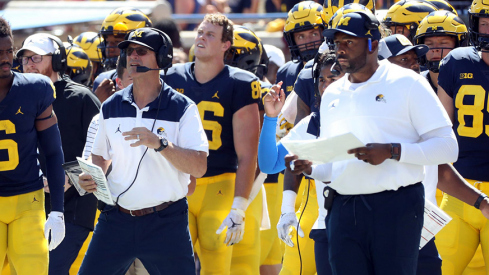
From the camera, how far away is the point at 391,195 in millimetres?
4074

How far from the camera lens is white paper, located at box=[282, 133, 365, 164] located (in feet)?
12.7

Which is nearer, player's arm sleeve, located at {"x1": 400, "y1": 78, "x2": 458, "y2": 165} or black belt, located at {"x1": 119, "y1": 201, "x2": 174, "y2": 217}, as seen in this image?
player's arm sleeve, located at {"x1": 400, "y1": 78, "x2": 458, "y2": 165}

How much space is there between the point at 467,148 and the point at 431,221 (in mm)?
1315

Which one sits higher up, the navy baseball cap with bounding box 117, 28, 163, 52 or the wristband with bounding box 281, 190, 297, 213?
the navy baseball cap with bounding box 117, 28, 163, 52

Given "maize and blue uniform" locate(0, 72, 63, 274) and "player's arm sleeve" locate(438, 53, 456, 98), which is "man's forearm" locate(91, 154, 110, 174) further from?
"player's arm sleeve" locate(438, 53, 456, 98)

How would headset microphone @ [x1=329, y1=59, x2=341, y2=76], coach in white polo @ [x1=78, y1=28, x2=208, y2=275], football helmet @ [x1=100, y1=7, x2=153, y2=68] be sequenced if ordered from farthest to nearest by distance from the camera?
1. football helmet @ [x1=100, y1=7, x2=153, y2=68]
2. coach in white polo @ [x1=78, y1=28, x2=208, y2=275]
3. headset microphone @ [x1=329, y1=59, x2=341, y2=76]

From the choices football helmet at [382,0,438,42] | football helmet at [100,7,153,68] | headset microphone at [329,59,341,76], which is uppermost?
headset microphone at [329,59,341,76]

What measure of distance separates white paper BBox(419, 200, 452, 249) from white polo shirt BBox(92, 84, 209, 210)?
4.37 feet

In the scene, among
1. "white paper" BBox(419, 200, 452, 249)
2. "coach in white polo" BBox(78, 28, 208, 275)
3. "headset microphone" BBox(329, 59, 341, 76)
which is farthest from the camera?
"coach in white polo" BBox(78, 28, 208, 275)

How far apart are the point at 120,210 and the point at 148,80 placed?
0.79 m

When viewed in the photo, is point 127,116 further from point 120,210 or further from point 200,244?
point 200,244

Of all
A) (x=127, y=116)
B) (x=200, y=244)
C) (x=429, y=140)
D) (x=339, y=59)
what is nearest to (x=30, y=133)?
(x=127, y=116)

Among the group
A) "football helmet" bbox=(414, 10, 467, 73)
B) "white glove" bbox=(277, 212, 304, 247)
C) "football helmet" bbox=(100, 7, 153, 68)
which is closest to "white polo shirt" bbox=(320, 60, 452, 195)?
"white glove" bbox=(277, 212, 304, 247)

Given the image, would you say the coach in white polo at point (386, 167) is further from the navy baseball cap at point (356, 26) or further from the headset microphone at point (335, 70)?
the headset microphone at point (335, 70)
